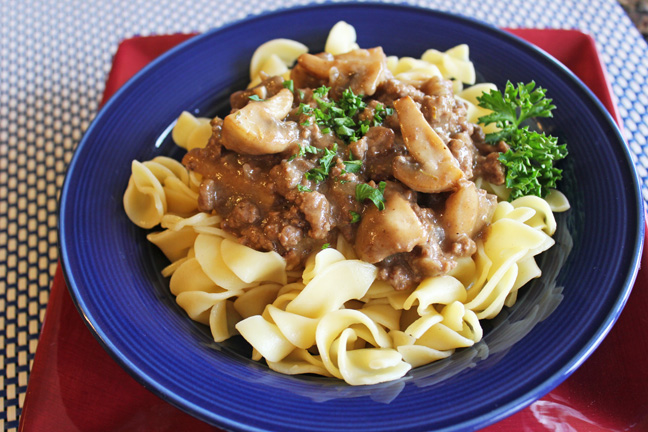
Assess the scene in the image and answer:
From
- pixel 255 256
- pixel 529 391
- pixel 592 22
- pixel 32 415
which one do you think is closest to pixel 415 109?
pixel 255 256

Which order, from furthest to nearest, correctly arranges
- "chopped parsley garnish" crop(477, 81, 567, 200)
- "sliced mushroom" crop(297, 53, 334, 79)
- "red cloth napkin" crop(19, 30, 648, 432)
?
1. "sliced mushroom" crop(297, 53, 334, 79)
2. "chopped parsley garnish" crop(477, 81, 567, 200)
3. "red cloth napkin" crop(19, 30, 648, 432)

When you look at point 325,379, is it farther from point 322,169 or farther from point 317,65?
point 317,65

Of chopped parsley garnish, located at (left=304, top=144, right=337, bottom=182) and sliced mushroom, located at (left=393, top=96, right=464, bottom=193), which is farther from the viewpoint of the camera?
chopped parsley garnish, located at (left=304, top=144, right=337, bottom=182)

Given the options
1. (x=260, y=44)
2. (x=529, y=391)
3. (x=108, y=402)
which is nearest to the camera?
(x=529, y=391)

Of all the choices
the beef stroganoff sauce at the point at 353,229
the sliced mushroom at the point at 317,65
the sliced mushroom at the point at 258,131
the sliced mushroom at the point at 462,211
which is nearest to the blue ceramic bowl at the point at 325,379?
the beef stroganoff sauce at the point at 353,229

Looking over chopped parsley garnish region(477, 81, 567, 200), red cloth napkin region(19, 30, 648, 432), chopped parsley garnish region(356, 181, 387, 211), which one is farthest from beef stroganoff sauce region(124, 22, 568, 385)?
red cloth napkin region(19, 30, 648, 432)

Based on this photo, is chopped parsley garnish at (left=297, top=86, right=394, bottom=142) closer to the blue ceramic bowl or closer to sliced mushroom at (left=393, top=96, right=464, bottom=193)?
sliced mushroom at (left=393, top=96, right=464, bottom=193)

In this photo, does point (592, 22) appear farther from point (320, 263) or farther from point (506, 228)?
point (320, 263)
